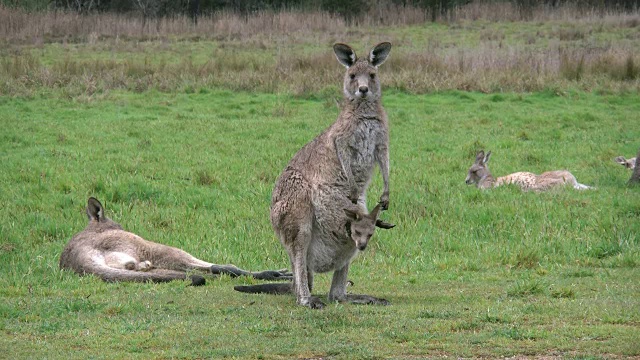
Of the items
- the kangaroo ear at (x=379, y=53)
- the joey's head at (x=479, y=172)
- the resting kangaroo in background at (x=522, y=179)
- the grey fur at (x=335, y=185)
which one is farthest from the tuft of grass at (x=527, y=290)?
the joey's head at (x=479, y=172)

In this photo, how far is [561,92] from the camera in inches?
902

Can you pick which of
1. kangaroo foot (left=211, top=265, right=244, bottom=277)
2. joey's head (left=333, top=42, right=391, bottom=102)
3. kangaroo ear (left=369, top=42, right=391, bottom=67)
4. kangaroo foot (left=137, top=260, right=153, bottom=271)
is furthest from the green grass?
kangaroo ear (left=369, top=42, right=391, bottom=67)

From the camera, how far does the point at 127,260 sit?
31.4 feet

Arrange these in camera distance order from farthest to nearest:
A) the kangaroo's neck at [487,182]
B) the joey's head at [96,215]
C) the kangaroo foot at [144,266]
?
the kangaroo's neck at [487,182], the joey's head at [96,215], the kangaroo foot at [144,266]

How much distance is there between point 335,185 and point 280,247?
9.65 feet

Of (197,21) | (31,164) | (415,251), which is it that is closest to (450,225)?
(415,251)

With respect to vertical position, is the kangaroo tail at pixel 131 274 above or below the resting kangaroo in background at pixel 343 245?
below

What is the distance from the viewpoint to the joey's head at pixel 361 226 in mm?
7438

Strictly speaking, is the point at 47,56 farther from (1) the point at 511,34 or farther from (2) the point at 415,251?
(2) the point at 415,251

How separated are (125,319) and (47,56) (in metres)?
22.5

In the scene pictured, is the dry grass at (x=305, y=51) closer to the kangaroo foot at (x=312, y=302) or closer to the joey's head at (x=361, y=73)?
the joey's head at (x=361, y=73)

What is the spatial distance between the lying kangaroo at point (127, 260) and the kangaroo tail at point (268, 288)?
744 millimetres

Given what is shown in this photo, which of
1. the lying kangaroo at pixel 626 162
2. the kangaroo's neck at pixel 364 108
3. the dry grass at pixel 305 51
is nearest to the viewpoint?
the kangaroo's neck at pixel 364 108

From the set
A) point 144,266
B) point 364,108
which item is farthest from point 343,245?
point 144,266
